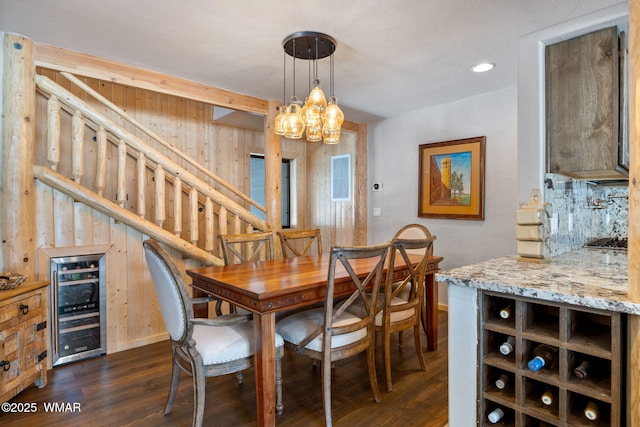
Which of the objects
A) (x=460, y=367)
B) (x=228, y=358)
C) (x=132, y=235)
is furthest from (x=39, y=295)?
(x=460, y=367)

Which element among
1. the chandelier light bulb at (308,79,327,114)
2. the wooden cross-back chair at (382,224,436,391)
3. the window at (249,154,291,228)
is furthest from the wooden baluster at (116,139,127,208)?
the window at (249,154,291,228)

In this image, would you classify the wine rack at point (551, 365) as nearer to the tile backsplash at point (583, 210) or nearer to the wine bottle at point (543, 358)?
the wine bottle at point (543, 358)

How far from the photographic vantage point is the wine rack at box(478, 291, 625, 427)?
1.11 meters

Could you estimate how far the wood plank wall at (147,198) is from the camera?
105 inches

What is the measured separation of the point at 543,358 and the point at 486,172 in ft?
9.01

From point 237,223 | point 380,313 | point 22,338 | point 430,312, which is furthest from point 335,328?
point 22,338

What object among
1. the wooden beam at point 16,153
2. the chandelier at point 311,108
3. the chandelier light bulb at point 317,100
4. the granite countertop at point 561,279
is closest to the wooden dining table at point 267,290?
the granite countertop at point 561,279

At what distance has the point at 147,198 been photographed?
12.3 feet

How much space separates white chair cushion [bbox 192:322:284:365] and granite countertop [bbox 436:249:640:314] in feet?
3.43

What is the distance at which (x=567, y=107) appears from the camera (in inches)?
74.2

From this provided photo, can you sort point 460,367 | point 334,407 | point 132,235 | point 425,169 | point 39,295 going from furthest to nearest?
point 425,169 → point 132,235 → point 39,295 → point 334,407 → point 460,367

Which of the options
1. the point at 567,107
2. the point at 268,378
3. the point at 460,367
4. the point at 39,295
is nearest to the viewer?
the point at 460,367

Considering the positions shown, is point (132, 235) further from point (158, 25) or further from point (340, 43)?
point (340, 43)

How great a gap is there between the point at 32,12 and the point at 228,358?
2336mm
